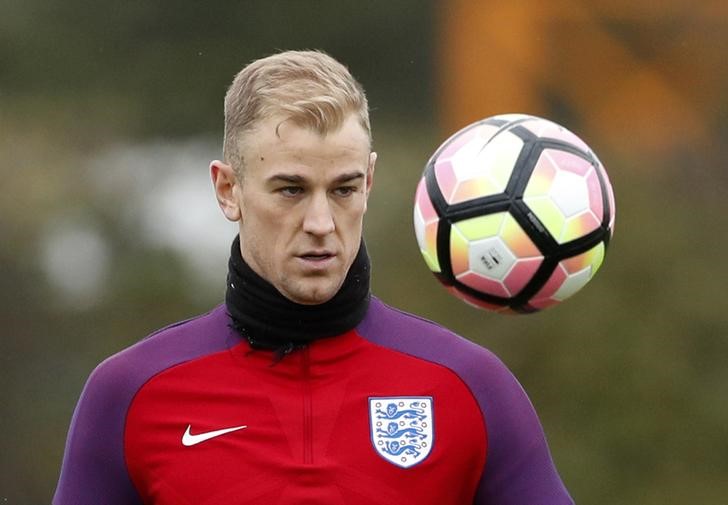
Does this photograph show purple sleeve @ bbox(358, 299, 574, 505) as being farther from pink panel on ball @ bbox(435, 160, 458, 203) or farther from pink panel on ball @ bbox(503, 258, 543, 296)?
pink panel on ball @ bbox(435, 160, 458, 203)

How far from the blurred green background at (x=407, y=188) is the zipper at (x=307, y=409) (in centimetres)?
587

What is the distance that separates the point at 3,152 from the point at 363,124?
25.4ft

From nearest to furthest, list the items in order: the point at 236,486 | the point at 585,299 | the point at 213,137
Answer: the point at 236,486 < the point at 585,299 < the point at 213,137

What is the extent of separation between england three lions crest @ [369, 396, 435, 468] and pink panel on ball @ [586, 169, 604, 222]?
2.22ft

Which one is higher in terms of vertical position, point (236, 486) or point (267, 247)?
point (267, 247)

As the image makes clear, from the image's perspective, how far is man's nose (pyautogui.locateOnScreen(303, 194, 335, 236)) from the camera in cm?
394

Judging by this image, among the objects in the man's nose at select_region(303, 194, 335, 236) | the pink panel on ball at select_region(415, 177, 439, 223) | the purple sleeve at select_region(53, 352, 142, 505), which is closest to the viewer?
the man's nose at select_region(303, 194, 335, 236)

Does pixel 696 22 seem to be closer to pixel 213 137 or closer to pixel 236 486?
pixel 213 137

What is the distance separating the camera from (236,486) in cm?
400

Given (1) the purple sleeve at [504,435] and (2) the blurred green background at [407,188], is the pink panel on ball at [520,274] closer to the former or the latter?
(1) the purple sleeve at [504,435]

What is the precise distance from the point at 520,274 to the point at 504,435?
446 mm

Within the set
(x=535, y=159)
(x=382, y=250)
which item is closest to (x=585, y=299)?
(x=382, y=250)

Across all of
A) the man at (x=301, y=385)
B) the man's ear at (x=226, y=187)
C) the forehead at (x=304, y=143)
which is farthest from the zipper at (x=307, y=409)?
the forehead at (x=304, y=143)

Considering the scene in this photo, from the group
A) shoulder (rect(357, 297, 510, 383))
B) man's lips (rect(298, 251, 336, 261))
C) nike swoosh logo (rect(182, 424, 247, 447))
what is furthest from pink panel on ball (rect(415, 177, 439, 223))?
nike swoosh logo (rect(182, 424, 247, 447))
